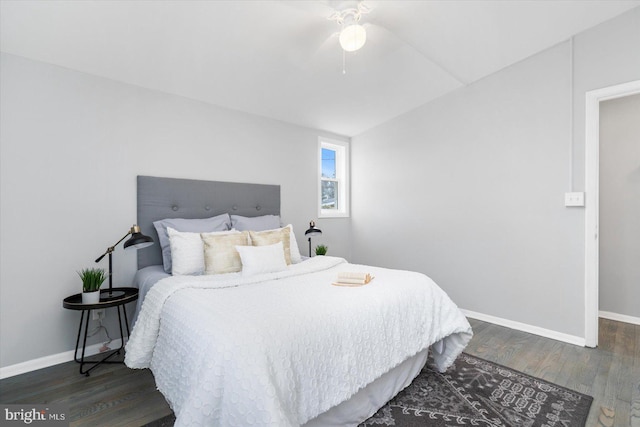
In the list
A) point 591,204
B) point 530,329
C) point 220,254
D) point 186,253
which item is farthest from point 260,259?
point 591,204

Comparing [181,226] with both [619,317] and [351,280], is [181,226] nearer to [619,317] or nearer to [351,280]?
[351,280]

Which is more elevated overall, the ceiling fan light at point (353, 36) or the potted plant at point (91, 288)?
the ceiling fan light at point (353, 36)

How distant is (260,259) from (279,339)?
116cm

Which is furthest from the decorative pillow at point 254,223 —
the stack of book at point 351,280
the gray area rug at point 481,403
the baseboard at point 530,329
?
the baseboard at point 530,329

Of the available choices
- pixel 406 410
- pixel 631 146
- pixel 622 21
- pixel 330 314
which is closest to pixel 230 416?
pixel 330 314

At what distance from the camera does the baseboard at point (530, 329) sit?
2.67m

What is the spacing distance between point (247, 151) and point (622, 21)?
137 inches

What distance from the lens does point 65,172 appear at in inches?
92.5

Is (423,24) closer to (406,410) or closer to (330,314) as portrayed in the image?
(330,314)

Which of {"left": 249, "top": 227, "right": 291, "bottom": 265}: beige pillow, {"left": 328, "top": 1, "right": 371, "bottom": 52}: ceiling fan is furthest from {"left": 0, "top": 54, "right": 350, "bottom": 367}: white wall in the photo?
{"left": 328, "top": 1, "right": 371, "bottom": 52}: ceiling fan

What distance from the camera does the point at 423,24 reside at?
2455 millimetres

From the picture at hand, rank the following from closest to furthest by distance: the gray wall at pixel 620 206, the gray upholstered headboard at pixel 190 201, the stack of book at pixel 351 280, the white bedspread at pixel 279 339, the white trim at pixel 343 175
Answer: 1. the white bedspread at pixel 279 339
2. the stack of book at pixel 351 280
3. the gray upholstered headboard at pixel 190 201
4. the gray wall at pixel 620 206
5. the white trim at pixel 343 175

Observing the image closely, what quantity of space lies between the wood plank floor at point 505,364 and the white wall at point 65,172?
0.39 metres

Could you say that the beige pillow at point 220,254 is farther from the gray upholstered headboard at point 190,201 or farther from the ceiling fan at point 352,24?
the ceiling fan at point 352,24
